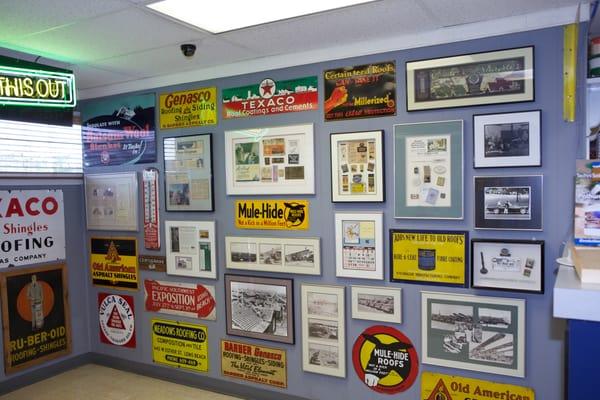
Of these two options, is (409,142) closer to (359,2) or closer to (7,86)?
(359,2)

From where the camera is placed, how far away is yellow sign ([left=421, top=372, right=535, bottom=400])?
2.61m

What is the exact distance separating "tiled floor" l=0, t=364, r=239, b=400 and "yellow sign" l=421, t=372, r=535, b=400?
5.10 feet

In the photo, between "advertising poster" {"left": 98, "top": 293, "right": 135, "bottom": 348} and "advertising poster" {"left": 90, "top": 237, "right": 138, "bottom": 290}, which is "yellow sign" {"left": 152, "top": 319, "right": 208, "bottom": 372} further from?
"advertising poster" {"left": 90, "top": 237, "right": 138, "bottom": 290}

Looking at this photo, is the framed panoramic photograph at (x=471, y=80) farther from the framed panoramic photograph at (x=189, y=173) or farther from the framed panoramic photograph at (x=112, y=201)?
the framed panoramic photograph at (x=112, y=201)

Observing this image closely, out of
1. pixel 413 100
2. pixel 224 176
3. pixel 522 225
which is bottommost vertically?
pixel 522 225

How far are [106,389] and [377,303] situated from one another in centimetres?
240

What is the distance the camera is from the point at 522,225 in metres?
2.55

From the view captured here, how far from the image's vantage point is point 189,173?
11.9 ft

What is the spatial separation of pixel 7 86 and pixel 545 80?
3075mm

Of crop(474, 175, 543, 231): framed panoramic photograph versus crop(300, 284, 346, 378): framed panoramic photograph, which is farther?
crop(300, 284, 346, 378): framed panoramic photograph

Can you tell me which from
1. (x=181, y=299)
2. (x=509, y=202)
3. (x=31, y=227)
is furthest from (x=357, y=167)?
(x=31, y=227)

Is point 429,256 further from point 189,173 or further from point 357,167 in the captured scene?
point 189,173

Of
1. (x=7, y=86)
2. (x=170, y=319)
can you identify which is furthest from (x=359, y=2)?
(x=170, y=319)

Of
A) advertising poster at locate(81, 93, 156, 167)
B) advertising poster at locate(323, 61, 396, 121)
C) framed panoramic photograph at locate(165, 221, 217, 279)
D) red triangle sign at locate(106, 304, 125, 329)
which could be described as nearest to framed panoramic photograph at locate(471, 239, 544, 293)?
advertising poster at locate(323, 61, 396, 121)
